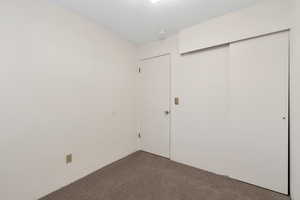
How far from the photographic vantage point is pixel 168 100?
2.78 metres

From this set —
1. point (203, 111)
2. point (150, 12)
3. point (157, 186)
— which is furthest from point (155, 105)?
point (150, 12)

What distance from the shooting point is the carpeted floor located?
172 centimetres

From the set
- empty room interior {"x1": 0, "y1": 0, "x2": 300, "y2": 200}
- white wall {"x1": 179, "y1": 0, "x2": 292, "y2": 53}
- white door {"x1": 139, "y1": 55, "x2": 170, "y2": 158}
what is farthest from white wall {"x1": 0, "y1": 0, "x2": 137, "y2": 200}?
white wall {"x1": 179, "y1": 0, "x2": 292, "y2": 53}

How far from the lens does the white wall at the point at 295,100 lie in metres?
1.41

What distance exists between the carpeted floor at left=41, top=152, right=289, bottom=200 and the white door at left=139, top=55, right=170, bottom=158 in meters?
0.58

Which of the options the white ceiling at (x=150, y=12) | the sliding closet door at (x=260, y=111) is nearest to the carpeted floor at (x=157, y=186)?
the sliding closet door at (x=260, y=111)

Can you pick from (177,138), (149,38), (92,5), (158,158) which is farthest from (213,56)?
(158,158)

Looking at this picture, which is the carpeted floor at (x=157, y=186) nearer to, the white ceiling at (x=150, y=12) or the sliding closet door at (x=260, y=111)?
the sliding closet door at (x=260, y=111)

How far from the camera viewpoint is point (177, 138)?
2662 millimetres

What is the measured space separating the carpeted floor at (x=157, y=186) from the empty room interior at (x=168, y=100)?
2cm

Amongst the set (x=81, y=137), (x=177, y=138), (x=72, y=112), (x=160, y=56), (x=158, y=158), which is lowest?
(x=158, y=158)

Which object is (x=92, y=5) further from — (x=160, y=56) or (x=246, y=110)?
(x=246, y=110)

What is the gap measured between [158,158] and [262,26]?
269 cm

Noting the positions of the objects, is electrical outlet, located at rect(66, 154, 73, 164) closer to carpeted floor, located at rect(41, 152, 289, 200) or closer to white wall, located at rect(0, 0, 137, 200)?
white wall, located at rect(0, 0, 137, 200)
